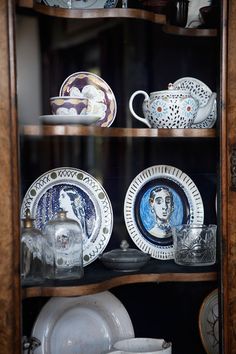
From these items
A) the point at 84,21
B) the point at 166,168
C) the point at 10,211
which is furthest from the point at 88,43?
the point at 10,211

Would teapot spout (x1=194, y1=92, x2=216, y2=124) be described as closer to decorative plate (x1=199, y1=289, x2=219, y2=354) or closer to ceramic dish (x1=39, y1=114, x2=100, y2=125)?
ceramic dish (x1=39, y1=114, x2=100, y2=125)

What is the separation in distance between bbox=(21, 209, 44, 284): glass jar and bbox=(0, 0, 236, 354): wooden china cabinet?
0.08 ft

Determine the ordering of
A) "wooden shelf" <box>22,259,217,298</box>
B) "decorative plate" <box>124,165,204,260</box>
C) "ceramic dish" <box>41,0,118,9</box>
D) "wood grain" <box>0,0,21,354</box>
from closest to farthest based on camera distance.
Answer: "wood grain" <box>0,0,21,354</box>
"wooden shelf" <box>22,259,217,298</box>
"ceramic dish" <box>41,0,118,9</box>
"decorative plate" <box>124,165,204,260</box>

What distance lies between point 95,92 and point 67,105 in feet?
0.42

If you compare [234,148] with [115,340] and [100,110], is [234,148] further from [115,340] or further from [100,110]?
[115,340]

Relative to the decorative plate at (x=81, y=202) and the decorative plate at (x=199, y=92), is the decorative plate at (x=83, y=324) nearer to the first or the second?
the decorative plate at (x=81, y=202)

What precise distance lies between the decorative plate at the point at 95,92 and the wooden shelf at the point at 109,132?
0.07 m

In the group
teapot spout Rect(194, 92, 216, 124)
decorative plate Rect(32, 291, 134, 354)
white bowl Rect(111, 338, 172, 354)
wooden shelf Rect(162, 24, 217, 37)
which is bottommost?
white bowl Rect(111, 338, 172, 354)

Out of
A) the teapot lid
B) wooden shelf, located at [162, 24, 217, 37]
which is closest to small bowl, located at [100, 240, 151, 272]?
the teapot lid

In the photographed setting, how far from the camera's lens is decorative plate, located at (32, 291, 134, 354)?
1282 millimetres

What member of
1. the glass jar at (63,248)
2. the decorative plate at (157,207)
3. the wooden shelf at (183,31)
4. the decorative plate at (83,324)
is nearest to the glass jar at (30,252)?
the glass jar at (63,248)

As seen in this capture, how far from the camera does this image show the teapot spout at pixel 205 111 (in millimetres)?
1256

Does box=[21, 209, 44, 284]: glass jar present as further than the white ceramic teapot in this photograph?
No

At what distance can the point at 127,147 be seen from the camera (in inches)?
52.3
